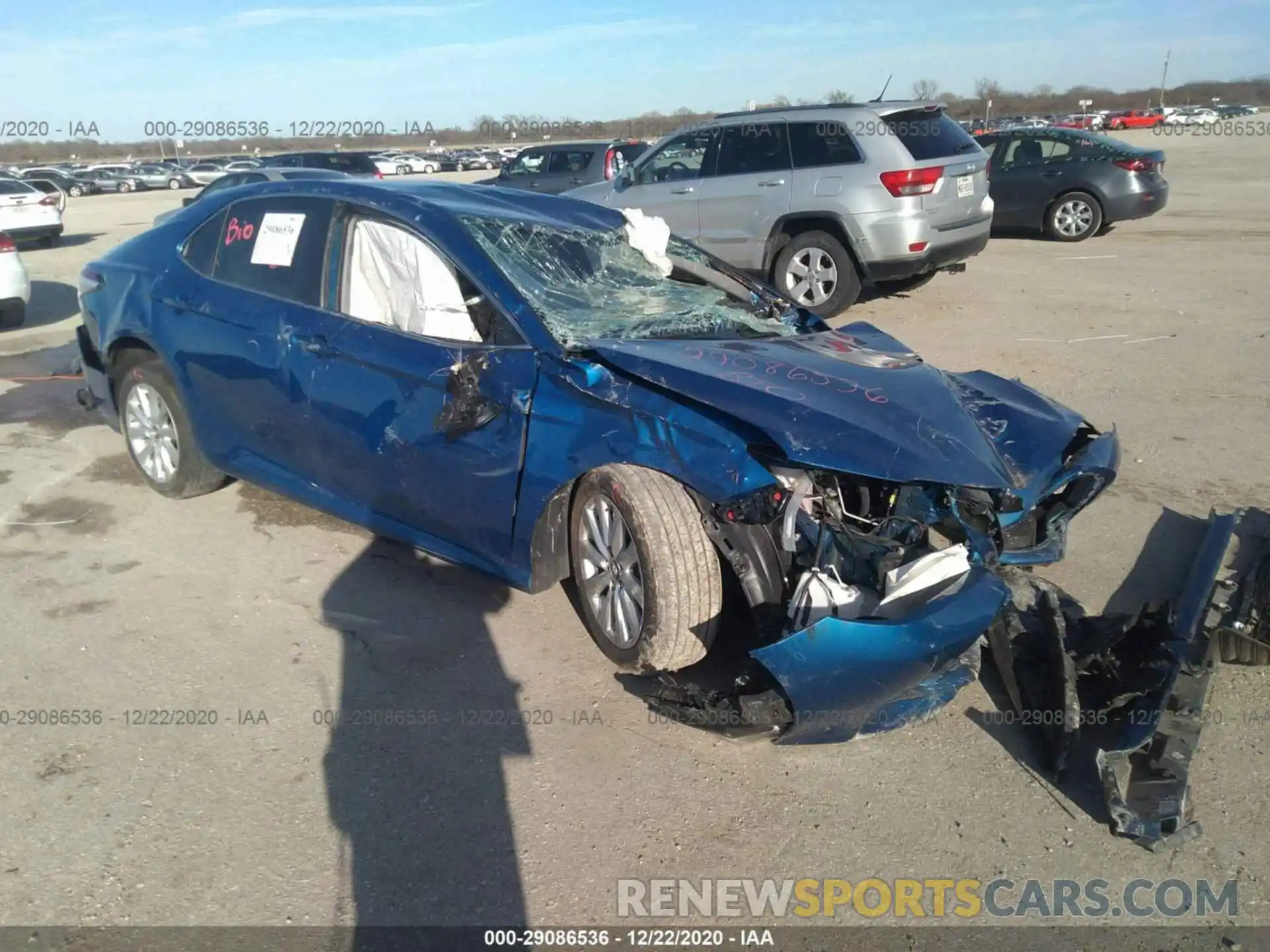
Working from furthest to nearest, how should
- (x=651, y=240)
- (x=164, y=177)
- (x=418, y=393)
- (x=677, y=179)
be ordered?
(x=164, y=177)
(x=677, y=179)
(x=651, y=240)
(x=418, y=393)

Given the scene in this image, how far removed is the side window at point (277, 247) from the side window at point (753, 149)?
19.1 feet

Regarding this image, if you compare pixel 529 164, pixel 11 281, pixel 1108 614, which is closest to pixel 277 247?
pixel 1108 614

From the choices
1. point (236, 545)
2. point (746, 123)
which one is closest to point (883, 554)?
point (236, 545)

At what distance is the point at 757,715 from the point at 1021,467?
1.39m

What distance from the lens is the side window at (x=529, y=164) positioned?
16781 millimetres

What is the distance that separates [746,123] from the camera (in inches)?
381

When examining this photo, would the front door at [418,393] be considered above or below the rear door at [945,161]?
below

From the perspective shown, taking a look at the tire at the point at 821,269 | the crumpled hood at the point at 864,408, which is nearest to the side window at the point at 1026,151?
the tire at the point at 821,269

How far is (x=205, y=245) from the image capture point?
4.83 meters

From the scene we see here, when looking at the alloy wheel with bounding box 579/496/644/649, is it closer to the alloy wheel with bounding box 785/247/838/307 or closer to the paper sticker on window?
the paper sticker on window

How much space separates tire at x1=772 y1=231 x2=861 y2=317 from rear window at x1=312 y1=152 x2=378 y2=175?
1211cm

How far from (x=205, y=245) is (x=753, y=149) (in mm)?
6073

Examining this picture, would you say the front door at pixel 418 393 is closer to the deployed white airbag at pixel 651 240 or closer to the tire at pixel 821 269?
the deployed white airbag at pixel 651 240

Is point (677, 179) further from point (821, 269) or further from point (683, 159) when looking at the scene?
point (821, 269)
